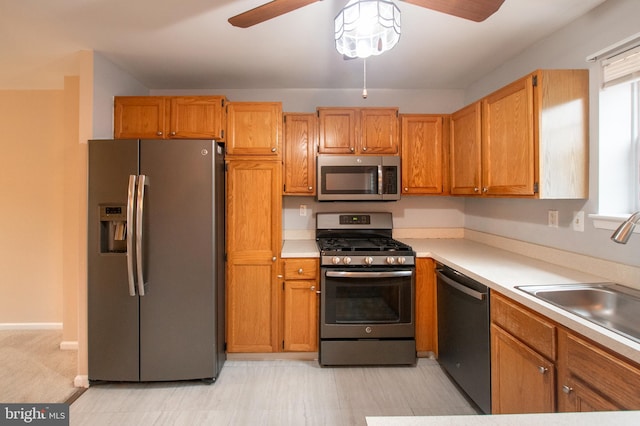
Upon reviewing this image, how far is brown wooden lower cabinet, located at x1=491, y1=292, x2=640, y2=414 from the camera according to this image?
3.22ft

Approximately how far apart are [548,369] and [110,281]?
257cm

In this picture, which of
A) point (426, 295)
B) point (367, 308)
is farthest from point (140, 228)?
point (426, 295)

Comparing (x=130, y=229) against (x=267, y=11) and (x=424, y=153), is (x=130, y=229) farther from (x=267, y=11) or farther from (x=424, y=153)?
(x=424, y=153)

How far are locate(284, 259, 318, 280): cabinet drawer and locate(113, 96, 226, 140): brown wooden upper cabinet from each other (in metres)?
1.20

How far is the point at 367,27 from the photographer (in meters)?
1.21

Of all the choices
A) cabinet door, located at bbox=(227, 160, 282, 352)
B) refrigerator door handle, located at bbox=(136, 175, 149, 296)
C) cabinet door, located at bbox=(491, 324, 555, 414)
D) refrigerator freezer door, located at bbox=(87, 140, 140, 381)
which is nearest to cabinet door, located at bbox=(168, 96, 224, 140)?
cabinet door, located at bbox=(227, 160, 282, 352)

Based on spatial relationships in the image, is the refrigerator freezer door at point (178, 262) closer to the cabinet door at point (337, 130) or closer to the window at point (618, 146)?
the cabinet door at point (337, 130)

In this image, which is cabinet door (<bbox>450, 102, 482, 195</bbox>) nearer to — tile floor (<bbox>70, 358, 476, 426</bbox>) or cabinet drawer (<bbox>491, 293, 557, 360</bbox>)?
cabinet drawer (<bbox>491, 293, 557, 360</bbox>)

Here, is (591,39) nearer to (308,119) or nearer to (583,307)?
(583,307)

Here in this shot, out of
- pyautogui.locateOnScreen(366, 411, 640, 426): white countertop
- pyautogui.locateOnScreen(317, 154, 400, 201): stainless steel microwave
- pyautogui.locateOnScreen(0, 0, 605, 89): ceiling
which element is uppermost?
pyautogui.locateOnScreen(0, 0, 605, 89): ceiling

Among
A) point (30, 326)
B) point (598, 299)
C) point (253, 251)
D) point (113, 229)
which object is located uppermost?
point (113, 229)

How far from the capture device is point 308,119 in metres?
2.74

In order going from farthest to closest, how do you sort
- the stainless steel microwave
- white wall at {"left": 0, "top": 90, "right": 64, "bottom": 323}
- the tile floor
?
white wall at {"left": 0, "top": 90, "right": 64, "bottom": 323} < the stainless steel microwave < the tile floor

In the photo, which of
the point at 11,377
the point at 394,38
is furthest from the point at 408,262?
the point at 11,377
